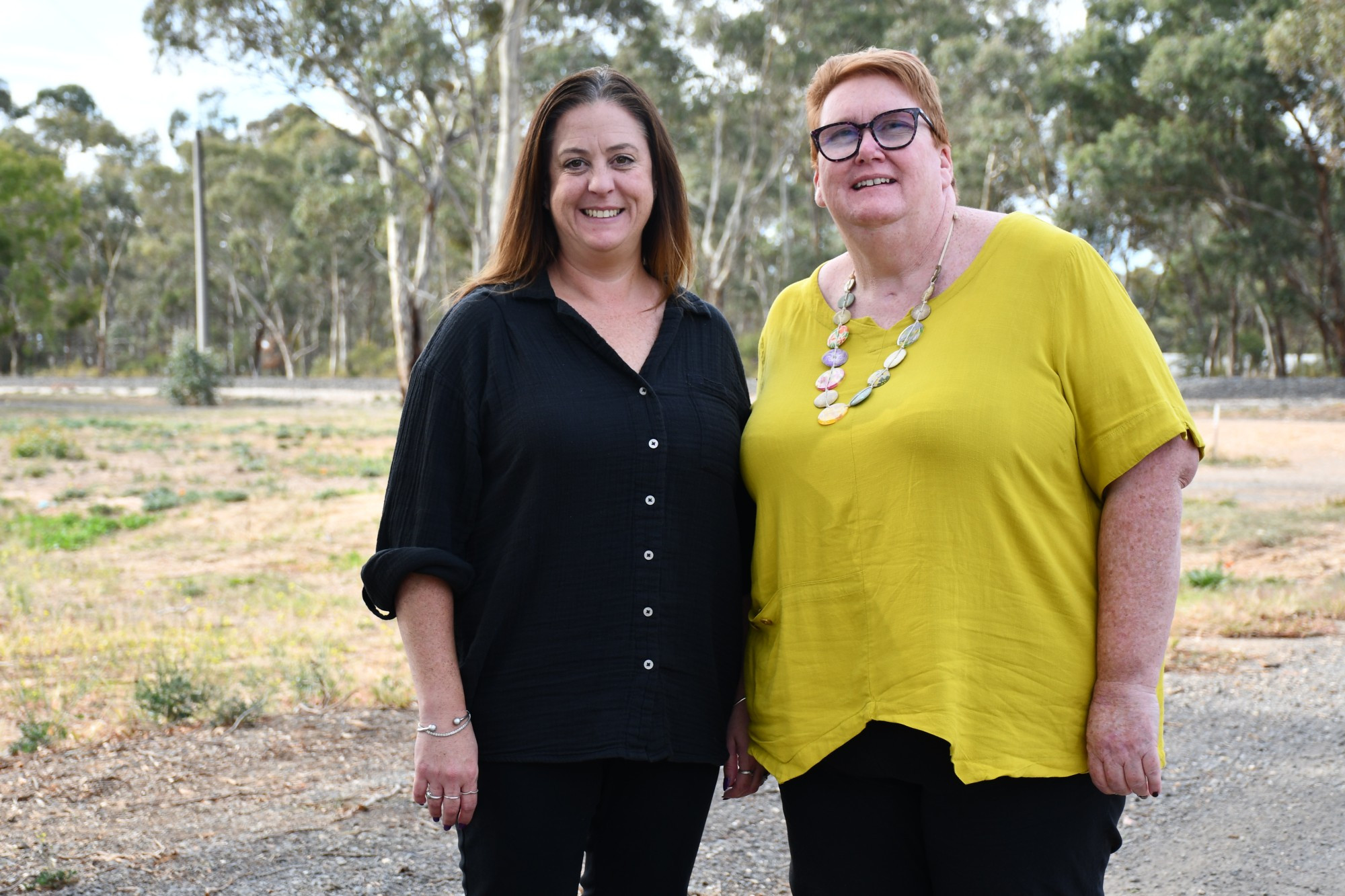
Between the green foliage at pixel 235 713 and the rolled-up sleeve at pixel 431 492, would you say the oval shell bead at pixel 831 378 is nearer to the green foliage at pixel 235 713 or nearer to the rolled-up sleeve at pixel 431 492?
the rolled-up sleeve at pixel 431 492

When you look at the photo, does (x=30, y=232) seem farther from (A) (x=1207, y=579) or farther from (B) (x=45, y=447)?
(A) (x=1207, y=579)

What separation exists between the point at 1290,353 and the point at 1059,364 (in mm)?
58681

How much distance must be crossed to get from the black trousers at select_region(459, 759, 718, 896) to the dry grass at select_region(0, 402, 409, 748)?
3.09m

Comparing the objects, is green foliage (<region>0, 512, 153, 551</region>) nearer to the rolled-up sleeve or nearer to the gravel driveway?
the gravel driveway

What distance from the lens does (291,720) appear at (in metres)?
4.77

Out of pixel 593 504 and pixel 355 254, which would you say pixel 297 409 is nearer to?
pixel 355 254

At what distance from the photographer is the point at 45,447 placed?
→ 14711 mm

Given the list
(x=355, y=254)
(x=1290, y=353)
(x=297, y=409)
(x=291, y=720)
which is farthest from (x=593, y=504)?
(x=1290, y=353)

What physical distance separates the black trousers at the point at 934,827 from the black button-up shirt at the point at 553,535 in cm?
26

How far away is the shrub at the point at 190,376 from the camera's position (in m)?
27.2

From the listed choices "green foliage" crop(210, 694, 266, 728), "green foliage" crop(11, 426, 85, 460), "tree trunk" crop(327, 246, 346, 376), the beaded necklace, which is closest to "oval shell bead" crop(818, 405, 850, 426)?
the beaded necklace

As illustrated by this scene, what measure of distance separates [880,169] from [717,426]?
0.54 meters

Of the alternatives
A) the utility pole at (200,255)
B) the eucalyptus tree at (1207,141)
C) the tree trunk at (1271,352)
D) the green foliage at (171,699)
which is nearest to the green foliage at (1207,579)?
the green foliage at (171,699)

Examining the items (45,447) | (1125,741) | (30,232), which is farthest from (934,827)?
(30,232)
